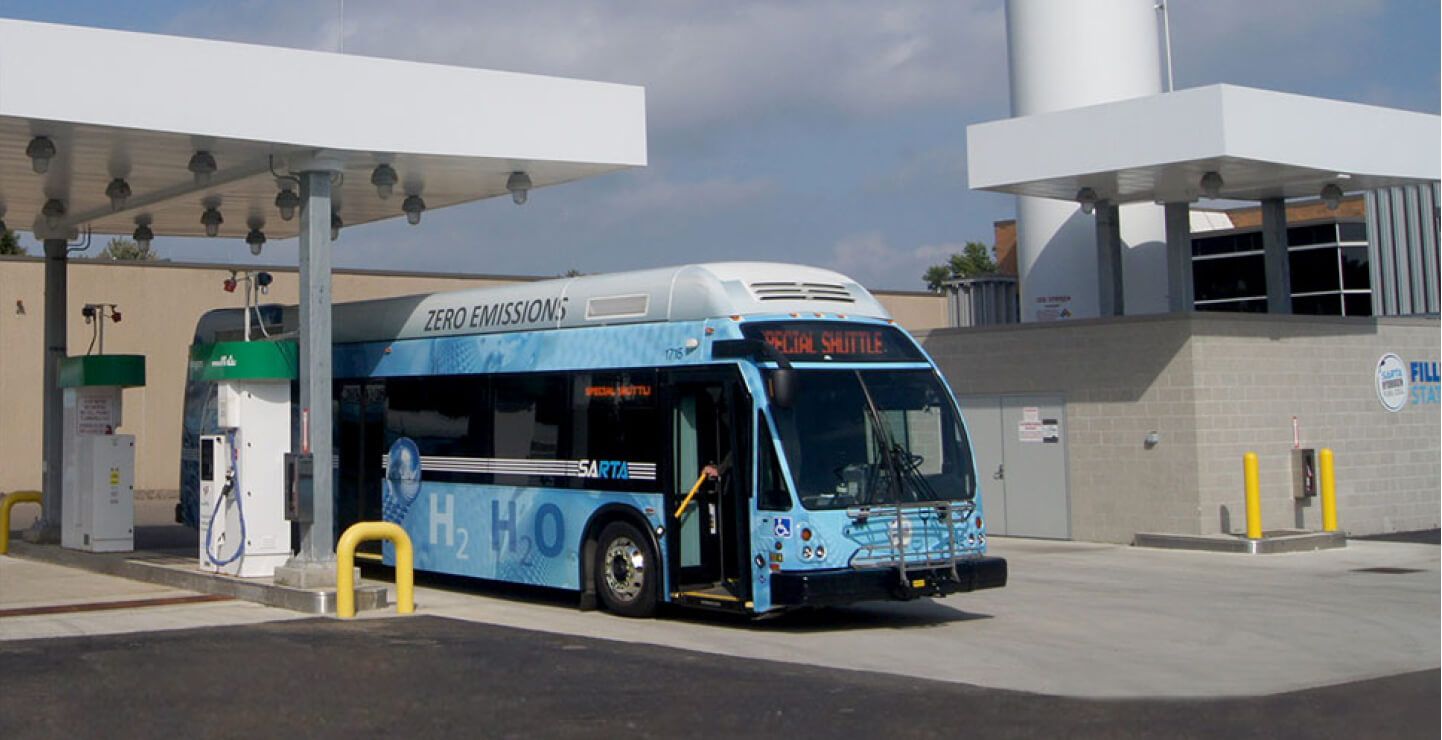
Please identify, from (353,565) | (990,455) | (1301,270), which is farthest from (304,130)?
(1301,270)

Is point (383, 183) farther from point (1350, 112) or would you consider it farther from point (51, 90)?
point (1350, 112)

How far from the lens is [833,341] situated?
1338 centimetres

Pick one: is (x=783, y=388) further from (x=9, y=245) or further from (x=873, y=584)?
(x=9, y=245)

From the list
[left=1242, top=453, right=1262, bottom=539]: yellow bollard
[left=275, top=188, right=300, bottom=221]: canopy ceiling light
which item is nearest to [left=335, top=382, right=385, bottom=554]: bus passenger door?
[left=275, top=188, right=300, bottom=221]: canopy ceiling light

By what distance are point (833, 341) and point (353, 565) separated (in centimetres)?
458

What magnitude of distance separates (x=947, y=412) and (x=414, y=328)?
6.16 m

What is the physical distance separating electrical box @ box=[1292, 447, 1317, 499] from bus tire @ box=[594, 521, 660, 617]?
10.8m

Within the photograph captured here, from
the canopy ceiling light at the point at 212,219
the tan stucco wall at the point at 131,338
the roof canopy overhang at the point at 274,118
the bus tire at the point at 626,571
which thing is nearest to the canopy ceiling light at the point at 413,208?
the roof canopy overhang at the point at 274,118

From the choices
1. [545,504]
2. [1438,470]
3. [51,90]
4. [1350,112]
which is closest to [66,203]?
[51,90]

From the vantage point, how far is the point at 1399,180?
829 inches

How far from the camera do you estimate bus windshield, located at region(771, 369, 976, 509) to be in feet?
41.4

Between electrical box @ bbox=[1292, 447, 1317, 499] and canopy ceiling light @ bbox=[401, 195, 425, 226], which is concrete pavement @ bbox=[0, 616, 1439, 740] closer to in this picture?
canopy ceiling light @ bbox=[401, 195, 425, 226]

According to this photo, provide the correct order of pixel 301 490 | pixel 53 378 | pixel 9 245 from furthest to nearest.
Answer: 1. pixel 9 245
2. pixel 53 378
3. pixel 301 490

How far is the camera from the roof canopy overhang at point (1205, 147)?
18938mm
